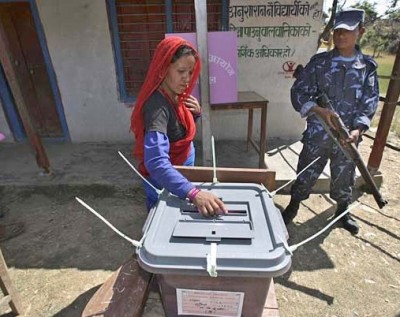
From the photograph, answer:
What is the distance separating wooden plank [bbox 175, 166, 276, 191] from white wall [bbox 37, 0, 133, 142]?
3181 mm

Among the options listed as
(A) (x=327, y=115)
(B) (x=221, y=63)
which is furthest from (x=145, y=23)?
(A) (x=327, y=115)

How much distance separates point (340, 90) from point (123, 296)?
2069mm

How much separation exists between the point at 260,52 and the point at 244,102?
111cm

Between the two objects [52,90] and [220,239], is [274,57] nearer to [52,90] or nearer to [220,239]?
[52,90]

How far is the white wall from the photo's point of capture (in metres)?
3.68

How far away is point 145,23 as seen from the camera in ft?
12.3

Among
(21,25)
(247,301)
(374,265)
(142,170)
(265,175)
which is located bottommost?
(374,265)

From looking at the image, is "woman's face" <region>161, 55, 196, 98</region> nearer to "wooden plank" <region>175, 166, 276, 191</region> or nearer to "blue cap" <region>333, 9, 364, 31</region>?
"wooden plank" <region>175, 166, 276, 191</region>

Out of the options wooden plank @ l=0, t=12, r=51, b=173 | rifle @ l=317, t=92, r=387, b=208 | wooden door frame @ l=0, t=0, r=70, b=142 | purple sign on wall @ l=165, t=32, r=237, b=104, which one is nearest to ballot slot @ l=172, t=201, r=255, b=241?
rifle @ l=317, t=92, r=387, b=208

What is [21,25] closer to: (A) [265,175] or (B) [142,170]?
(B) [142,170]

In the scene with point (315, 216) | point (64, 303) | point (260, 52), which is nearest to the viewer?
point (64, 303)

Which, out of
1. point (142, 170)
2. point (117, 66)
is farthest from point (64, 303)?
point (117, 66)

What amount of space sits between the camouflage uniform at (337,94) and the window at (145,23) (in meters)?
1.88

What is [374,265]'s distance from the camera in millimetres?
2371
